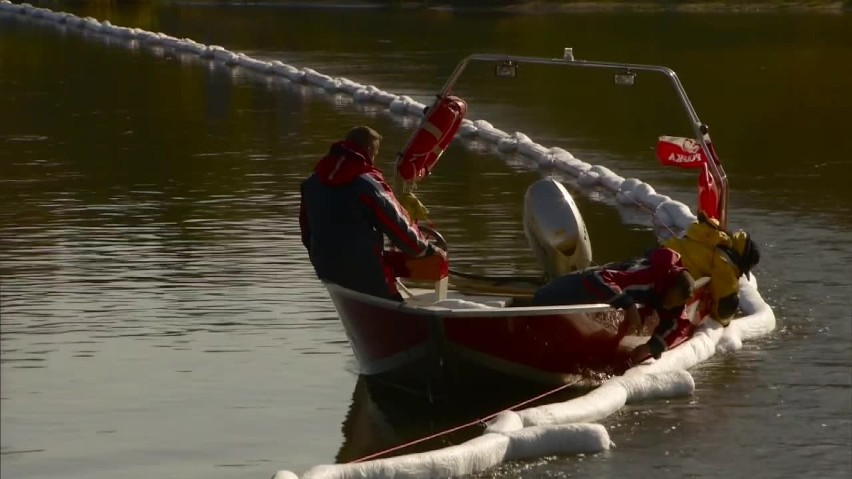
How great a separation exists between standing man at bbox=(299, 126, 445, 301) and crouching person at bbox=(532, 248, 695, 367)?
874mm

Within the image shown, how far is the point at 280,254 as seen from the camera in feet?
55.2

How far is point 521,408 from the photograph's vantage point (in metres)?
11.6

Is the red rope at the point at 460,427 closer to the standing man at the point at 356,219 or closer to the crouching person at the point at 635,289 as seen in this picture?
the crouching person at the point at 635,289

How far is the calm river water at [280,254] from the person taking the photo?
1078 centimetres

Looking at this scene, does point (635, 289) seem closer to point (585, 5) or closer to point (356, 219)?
point (356, 219)

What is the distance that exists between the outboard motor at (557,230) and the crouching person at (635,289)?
1.12 m

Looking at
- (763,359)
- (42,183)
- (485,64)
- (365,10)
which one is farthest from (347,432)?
(365,10)

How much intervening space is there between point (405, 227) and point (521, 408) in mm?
1243

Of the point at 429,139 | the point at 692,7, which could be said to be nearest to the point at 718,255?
the point at 429,139

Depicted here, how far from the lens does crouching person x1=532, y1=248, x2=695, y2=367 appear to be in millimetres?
11734

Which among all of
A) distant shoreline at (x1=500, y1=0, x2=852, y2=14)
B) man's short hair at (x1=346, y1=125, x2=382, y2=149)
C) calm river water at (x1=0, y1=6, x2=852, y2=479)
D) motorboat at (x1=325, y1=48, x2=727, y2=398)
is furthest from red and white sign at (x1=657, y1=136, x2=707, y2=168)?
distant shoreline at (x1=500, y1=0, x2=852, y2=14)

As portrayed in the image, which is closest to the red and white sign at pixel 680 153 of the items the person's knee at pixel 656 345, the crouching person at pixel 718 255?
the crouching person at pixel 718 255

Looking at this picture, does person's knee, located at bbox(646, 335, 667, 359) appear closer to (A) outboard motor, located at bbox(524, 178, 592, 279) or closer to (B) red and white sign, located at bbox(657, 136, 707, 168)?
(A) outboard motor, located at bbox(524, 178, 592, 279)

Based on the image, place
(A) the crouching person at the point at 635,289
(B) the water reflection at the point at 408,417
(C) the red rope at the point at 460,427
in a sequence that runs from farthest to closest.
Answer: (A) the crouching person at the point at 635,289 → (B) the water reflection at the point at 408,417 → (C) the red rope at the point at 460,427
